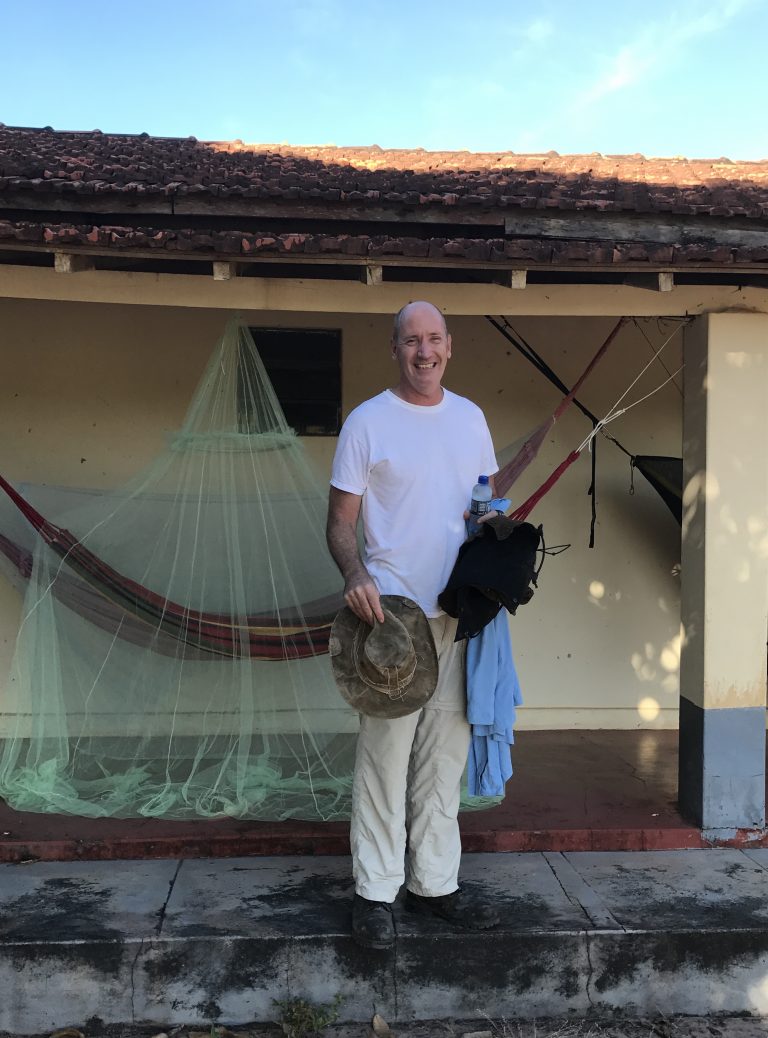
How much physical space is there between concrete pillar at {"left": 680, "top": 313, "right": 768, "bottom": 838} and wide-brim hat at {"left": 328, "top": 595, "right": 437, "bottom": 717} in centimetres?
146

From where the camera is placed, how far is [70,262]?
3.27 m

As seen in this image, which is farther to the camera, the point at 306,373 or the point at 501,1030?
the point at 306,373

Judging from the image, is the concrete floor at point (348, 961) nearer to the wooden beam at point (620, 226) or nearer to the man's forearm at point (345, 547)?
the man's forearm at point (345, 547)

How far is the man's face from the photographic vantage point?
2.65 meters

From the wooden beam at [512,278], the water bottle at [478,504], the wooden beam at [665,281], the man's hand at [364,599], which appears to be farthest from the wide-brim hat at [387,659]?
the wooden beam at [665,281]

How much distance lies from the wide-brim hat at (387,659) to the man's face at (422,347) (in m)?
0.65

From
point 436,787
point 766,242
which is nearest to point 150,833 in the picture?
point 436,787

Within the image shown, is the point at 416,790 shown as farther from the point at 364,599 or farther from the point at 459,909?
the point at 364,599

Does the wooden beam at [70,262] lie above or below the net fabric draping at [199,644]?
above

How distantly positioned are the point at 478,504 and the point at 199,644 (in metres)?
1.53

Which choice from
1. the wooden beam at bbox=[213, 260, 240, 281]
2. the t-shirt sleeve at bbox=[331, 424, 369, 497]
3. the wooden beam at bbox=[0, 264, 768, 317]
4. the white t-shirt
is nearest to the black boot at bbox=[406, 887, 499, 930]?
the white t-shirt

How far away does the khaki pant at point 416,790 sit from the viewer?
2.73m

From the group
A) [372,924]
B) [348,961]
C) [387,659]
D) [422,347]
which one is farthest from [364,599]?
[348,961]

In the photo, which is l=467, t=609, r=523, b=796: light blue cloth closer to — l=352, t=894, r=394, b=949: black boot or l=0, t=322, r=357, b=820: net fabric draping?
l=352, t=894, r=394, b=949: black boot
